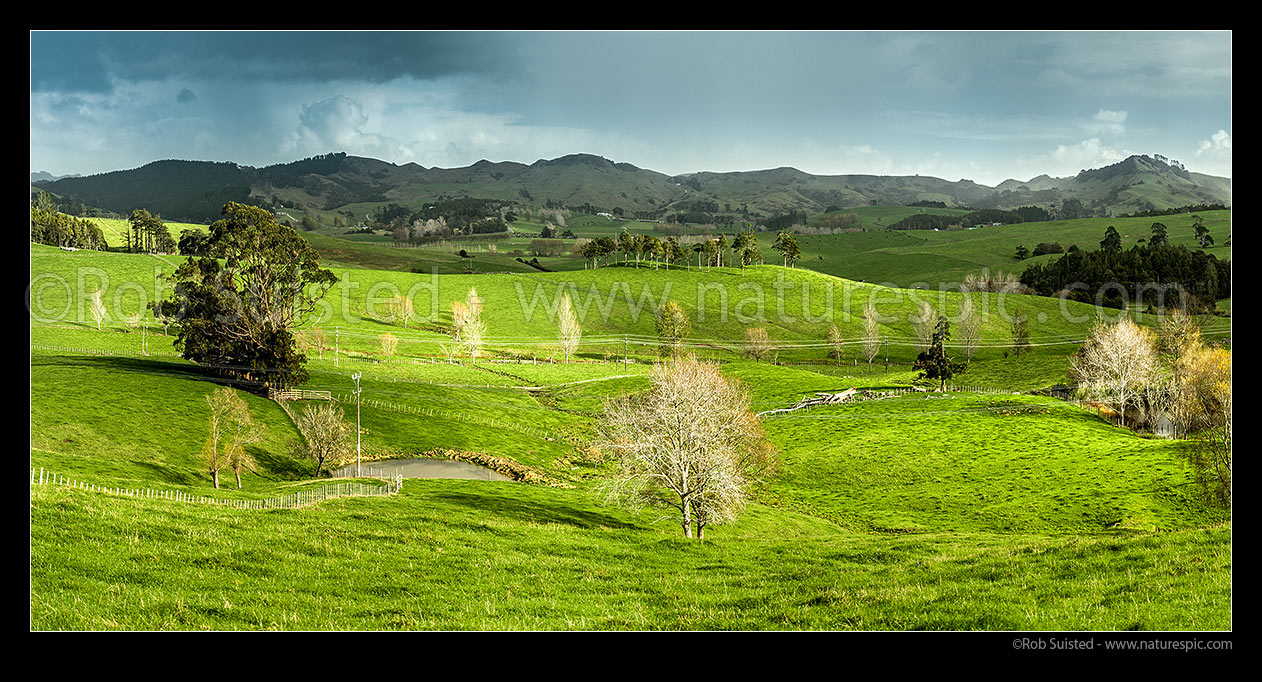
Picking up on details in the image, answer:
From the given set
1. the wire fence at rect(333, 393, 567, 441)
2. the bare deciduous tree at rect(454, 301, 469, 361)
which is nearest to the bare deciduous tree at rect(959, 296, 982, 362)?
the wire fence at rect(333, 393, 567, 441)

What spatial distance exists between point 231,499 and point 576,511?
2020 cm

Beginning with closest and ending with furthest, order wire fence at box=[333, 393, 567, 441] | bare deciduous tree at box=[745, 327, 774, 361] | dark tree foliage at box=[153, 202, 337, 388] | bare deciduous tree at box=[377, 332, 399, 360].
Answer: dark tree foliage at box=[153, 202, 337, 388] → wire fence at box=[333, 393, 567, 441] → bare deciduous tree at box=[377, 332, 399, 360] → bare deciduous tree at box=[745, 327, 774, 361]

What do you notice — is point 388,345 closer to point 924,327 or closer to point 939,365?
point 939,365

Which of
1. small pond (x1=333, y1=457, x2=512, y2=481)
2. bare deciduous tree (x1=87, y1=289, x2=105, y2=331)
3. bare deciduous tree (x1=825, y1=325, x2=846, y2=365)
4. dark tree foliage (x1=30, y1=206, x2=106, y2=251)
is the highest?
dark tree foliage (x1=30, y1=206, x2=106, y2=251)

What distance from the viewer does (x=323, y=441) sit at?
57.8m

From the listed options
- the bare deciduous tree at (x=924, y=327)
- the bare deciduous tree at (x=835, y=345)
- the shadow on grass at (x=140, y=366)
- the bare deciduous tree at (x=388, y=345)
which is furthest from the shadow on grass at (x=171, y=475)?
the bare deciduous tree at (x=924, y=327)

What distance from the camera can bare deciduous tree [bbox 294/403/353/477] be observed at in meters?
58.0

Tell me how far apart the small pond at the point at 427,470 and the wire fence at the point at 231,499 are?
34.2 ft

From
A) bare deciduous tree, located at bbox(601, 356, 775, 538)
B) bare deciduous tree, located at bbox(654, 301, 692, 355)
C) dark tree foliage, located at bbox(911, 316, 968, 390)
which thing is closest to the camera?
bare deciduous tree, located at bbox(601, 356, 775, 538)

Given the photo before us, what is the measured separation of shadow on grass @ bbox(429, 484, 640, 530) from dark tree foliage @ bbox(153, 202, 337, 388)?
3305cm

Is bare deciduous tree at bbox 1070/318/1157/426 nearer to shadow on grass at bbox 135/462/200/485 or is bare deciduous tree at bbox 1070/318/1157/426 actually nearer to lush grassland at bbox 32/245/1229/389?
lush grassland at bbox 32/245/1229/389

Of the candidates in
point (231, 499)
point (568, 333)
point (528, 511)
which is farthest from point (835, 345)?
point (231, 499)

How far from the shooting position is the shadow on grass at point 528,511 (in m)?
41.2
